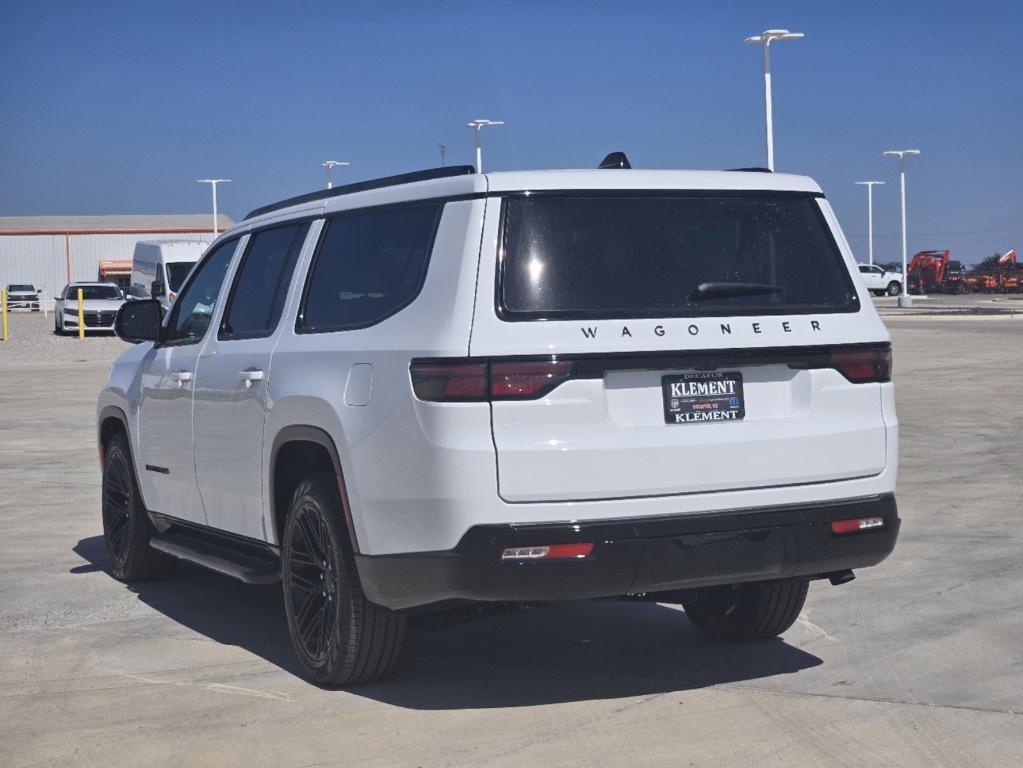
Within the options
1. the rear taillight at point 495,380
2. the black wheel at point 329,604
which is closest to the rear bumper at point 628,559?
the black wheel at point 329,604

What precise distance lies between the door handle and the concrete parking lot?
3.88 feet

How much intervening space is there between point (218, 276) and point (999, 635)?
3952 mm

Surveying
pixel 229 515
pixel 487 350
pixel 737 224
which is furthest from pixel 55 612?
pixel 737 224

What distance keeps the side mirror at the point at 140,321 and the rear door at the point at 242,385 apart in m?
0.75

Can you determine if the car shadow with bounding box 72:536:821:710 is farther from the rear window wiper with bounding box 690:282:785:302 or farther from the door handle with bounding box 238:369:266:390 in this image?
the rear window wiper with bounding box 690:282:785:302

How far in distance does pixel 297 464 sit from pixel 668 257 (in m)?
1.78

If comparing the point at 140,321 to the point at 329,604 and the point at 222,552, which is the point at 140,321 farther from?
the point at 329,604

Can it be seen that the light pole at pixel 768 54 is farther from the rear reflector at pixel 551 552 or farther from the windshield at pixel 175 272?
the rear reflector at pixel 551 552

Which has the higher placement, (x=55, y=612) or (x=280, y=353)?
(x=280, y=353)

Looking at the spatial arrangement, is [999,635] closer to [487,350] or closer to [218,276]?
[487,350]

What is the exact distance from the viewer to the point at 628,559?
4945mm

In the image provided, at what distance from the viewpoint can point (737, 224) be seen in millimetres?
5391

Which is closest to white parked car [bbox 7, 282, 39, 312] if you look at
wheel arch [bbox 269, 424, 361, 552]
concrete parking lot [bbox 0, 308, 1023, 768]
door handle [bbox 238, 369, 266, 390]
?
concrete parking lot [bbox 0, 308, 1023, 768]

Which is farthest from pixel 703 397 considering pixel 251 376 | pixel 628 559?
pixel 251 376
